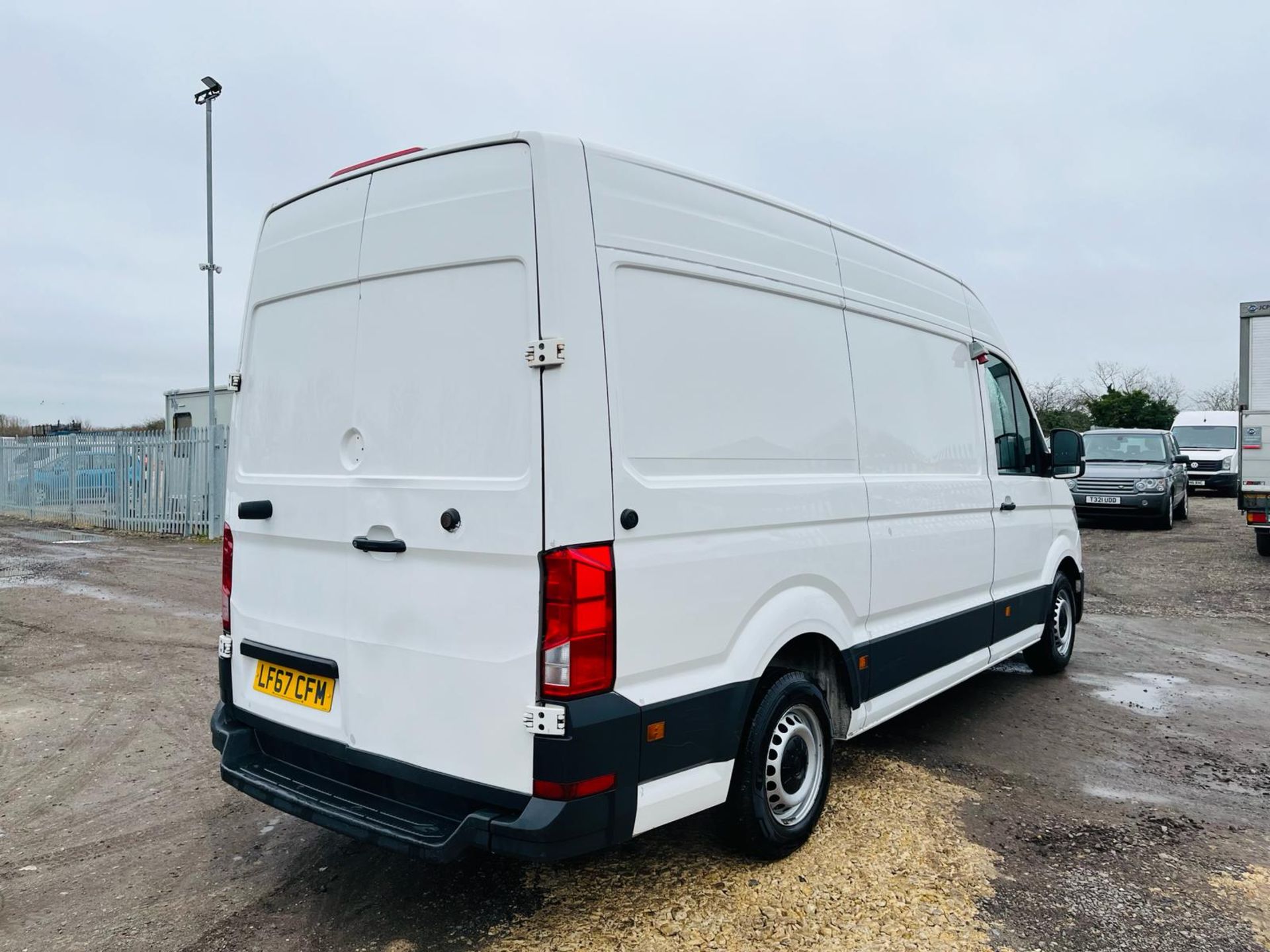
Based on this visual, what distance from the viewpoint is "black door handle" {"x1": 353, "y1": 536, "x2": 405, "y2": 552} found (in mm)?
2941

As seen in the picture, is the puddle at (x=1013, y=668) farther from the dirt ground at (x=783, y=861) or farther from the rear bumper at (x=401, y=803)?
A: the rear bumper at (x=401, y=803)

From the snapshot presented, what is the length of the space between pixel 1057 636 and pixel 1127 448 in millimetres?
12099

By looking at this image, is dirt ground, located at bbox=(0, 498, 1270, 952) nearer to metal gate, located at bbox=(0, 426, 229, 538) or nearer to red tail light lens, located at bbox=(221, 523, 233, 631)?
red tail light lens, located at bbox=(221, 523, 233, 631)

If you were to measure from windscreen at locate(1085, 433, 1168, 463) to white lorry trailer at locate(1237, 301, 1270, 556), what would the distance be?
4.14m

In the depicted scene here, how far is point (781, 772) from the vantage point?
345 centimetres

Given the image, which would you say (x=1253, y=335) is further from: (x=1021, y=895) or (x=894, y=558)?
(x=1021, y=895)

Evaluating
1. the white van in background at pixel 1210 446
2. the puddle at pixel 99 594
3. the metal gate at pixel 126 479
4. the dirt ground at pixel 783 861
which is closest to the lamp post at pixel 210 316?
the metal gate at pixel 126 479

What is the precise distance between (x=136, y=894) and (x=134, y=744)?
188 centimetres

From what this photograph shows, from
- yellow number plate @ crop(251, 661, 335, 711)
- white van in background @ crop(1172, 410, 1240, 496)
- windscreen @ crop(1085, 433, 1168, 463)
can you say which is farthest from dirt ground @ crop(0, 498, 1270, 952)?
white van in background @ crop(1172, 410, 1240, 496)

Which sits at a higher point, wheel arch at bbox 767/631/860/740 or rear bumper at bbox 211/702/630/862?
wheel arch at bbox 767/631/860/740

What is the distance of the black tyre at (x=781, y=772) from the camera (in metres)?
3.24

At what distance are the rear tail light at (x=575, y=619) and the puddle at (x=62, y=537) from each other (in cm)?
1492

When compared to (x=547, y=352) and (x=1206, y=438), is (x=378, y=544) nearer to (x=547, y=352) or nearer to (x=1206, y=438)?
(x=547, y=352)

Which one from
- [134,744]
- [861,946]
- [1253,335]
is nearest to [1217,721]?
[861,946]
